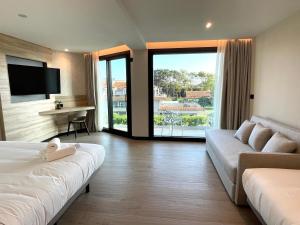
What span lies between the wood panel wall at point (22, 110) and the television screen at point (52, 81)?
0.75 ft

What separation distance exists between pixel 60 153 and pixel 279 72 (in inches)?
138

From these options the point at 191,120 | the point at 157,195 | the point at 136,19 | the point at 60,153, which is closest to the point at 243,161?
the point at 157,195

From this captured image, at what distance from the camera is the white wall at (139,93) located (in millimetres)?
4902

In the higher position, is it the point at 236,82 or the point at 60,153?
the point at 236,82

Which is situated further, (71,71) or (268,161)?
(71,71)

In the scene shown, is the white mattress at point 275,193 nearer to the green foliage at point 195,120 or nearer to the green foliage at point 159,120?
the green foliage at point 195,120

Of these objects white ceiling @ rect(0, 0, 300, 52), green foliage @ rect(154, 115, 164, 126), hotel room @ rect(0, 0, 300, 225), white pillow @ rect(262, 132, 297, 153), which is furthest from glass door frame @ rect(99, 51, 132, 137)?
white pillow @ rect(262, 132, 297, 153)

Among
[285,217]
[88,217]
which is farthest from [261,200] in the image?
[88,217]

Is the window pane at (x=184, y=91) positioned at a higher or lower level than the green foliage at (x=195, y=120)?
higher

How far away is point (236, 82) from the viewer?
4.38m

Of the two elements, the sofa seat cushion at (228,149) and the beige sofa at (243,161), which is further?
the sofa seat cushion at (228,149)

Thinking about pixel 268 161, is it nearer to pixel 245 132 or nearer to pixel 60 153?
pixel 245 132

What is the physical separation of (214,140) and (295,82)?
1.48 meters

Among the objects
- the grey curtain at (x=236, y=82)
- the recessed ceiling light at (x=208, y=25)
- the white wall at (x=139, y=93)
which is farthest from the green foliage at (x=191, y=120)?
the recessed ceiling light at (x=208, y=25)
